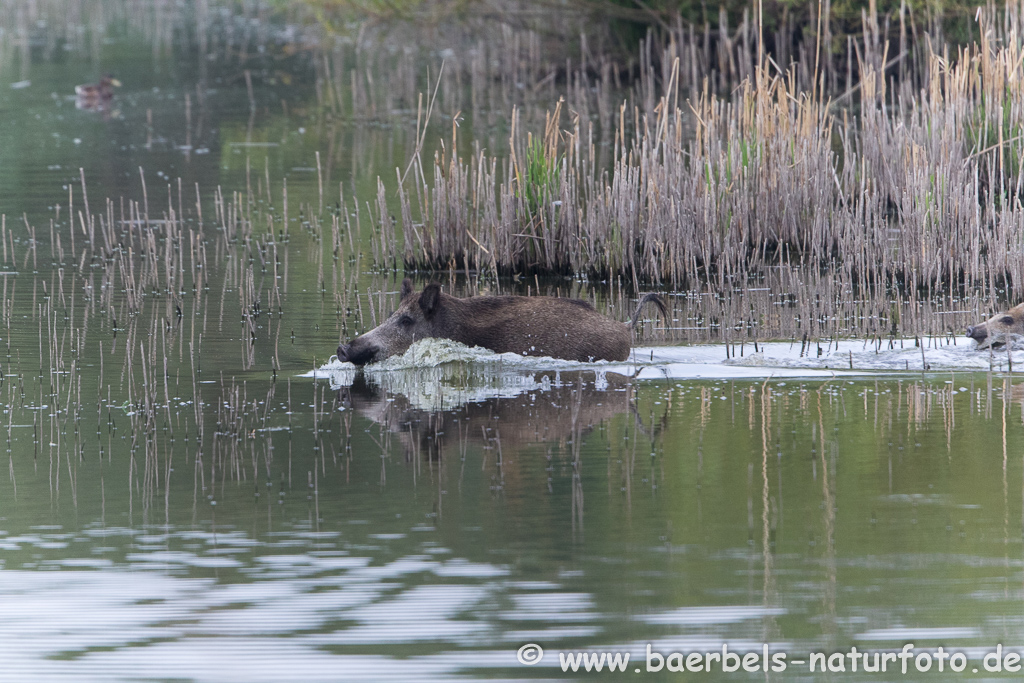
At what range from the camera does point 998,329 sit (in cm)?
1046

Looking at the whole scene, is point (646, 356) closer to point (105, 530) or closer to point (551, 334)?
point (551, 334)

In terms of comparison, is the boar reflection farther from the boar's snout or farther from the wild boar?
the wild boar

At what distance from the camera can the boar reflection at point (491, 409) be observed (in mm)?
8164

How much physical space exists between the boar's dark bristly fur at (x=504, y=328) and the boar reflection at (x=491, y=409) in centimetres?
32

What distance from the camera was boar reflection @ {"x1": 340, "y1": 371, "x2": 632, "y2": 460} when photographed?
8164 mm

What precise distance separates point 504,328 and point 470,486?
11.0 feet

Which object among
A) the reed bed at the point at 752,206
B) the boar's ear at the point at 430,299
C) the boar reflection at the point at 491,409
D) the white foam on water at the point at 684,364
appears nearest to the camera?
the boar reflection at the point at 491,409

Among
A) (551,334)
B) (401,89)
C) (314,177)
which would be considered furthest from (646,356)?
(401,89)

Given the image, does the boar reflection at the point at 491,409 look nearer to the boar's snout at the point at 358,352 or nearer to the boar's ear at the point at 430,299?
the boar's snout at the point at 358,352

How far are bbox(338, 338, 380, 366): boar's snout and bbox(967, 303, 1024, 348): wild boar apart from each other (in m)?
4.14

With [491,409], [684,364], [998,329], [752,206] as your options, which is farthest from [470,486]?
[752,206]

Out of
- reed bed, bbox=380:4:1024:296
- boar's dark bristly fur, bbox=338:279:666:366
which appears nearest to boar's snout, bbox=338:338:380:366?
boar's dark bristly fur, bbox=338:279:666:366

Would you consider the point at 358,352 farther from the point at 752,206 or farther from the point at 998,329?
the point at 752,206

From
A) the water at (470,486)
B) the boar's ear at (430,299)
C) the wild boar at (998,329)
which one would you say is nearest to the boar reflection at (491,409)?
the water at (470,486)
